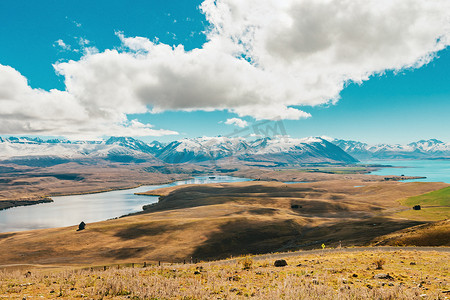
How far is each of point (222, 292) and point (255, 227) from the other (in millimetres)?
68880

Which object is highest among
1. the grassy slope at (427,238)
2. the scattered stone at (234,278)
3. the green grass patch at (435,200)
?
the scattered stone at (234,278)

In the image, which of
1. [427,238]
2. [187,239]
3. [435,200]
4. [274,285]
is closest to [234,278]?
[274,285]

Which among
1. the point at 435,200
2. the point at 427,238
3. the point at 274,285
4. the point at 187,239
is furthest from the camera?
the point at 435,200

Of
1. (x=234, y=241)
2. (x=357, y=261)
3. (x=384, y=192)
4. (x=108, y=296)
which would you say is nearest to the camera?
(x=108, y=296)

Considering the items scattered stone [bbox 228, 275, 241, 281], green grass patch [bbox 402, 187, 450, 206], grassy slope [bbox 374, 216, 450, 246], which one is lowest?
green grass patch [bbox 402, 187, 450, 206]

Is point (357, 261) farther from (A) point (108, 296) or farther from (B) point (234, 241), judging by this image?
(B) point (234, 241)

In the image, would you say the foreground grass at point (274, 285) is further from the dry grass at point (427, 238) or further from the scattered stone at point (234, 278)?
the dry grass at point (427, 238)

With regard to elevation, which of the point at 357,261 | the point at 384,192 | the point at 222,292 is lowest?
the point at 384,192

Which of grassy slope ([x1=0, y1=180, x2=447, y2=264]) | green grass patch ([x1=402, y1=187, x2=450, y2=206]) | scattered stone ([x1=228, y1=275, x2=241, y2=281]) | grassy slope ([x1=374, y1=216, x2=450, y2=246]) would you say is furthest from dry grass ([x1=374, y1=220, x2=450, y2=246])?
green grass patch ([x1=402, y1=187, x2=450, y2=206])

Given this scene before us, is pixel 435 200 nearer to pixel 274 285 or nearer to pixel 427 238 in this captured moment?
pixel 427 238

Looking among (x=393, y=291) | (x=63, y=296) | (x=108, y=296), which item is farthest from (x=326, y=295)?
(x=63, y=296)

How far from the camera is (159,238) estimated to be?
7425 centimetres

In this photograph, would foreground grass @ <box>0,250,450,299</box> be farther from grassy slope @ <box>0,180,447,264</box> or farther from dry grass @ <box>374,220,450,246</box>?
grassy slope @ <box>0,180,447,264</box>

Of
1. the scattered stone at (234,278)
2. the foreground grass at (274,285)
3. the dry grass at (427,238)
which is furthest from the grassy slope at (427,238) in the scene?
the scattered stone at (234,278)
